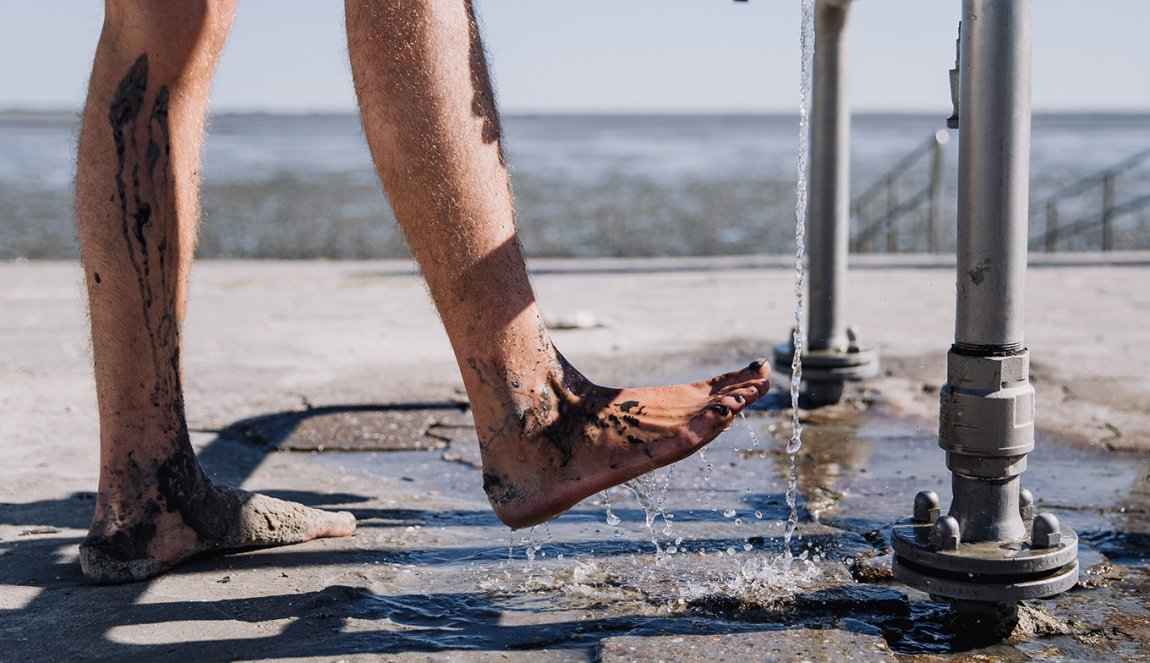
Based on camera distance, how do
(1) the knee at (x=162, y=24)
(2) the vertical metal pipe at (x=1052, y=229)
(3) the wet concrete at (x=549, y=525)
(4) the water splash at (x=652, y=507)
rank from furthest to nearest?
(2) the vertical metal pipe at (x=1052, y=229)
(4) the water splash at (x=652, y=507)
(1) the knee at (x=162, y=24)
(3) the wet concrete at (x=549, y=525)

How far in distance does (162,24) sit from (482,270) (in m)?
0.65

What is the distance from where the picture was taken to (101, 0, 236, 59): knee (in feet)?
5.58

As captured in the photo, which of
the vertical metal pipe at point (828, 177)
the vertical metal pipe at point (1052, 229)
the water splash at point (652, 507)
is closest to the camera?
the water splash at point (652, 507)

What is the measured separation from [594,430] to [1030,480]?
1244mm

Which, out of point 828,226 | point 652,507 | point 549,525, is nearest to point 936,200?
point 828,226

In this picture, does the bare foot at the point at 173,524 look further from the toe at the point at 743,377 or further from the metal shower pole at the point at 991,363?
the metal shower pole at the point at 991,363

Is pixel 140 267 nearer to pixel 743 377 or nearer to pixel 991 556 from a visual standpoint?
pixel 743 377

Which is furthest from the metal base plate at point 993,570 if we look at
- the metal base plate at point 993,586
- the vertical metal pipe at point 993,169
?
the vertical metal pipe at point 993,169

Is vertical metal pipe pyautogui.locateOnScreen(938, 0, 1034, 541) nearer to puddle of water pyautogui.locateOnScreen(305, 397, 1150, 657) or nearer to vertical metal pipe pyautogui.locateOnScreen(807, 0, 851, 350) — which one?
puddle of water pyautogui.locateOnScreen(305, 397, 1150, 657)

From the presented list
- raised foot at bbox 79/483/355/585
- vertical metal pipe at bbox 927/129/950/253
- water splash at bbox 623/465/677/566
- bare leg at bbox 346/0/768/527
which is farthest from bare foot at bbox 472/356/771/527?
vertical metal pipe at bbox 927/129/950/253

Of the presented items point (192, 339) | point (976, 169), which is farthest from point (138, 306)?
point (192, 339)

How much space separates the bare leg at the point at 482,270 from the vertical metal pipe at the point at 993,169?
0.35 m

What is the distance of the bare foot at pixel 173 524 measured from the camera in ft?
5.70

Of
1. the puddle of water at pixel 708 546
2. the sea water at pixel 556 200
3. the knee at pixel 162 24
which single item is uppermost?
the sea water at pixel 556 200
